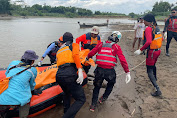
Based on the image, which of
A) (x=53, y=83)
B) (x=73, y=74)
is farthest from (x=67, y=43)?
(x=53, y=83)

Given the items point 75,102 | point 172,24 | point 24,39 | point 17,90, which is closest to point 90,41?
point 75,102

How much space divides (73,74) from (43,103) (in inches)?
45.0

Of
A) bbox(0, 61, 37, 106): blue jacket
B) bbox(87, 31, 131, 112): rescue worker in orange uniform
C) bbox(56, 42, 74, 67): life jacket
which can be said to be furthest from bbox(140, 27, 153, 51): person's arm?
bbox(0, 61, 37, 106): blue jacket

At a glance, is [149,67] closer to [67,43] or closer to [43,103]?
[67,43]

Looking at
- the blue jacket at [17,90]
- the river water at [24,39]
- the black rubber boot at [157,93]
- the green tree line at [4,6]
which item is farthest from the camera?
the green tree line at [4,6]

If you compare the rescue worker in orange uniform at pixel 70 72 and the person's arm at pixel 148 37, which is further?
the person's arm at pixel 148 37

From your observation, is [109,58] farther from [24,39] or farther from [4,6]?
[4,6]

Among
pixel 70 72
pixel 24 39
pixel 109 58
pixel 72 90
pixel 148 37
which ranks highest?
pixel 148 37

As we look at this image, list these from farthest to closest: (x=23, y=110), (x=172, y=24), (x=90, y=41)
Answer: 1. (x=172, y=24)
2. (x=90, y=41)
3. (x=23, y=110)

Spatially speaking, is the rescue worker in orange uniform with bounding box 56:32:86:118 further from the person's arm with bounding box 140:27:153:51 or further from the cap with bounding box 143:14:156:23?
the cap with bounding box 143:14:156:23

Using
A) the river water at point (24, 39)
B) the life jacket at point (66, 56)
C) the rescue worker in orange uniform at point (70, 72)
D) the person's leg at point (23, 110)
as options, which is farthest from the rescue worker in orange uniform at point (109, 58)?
the river water at point (24, 39)

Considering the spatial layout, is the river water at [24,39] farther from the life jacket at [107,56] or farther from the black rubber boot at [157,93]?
Answer: the black rubber boot at [157,93]

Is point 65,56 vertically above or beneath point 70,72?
above

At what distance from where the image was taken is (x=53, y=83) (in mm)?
3572
